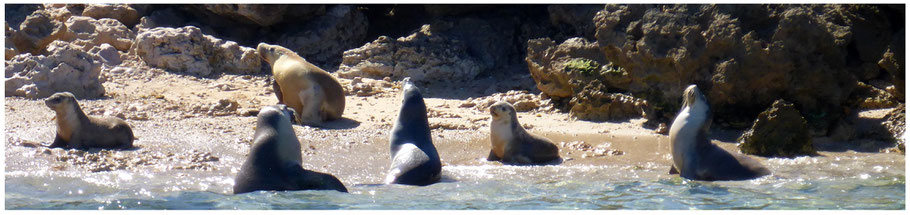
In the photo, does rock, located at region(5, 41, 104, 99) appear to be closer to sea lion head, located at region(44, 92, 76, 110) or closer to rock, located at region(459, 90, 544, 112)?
sea lion head, located at region(44, 92, 76, 110)

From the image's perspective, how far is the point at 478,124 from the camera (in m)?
8.91

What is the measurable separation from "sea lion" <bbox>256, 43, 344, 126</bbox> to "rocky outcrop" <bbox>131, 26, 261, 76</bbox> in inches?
48.2

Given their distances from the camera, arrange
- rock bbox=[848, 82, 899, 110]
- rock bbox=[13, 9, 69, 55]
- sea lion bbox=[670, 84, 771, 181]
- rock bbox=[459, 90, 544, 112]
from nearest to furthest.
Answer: sea lion bbox=[670, 84, 771, 181]
rock bbox=[848, 82, 899, 110]
rock bbox=[459, 90, 544, 112]
rock bbox=[13, 9, 69, 55]

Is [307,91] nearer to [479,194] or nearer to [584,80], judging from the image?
[584,80]

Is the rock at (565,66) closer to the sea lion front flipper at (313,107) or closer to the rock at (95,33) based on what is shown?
the sea lion front flipper at (313,107)

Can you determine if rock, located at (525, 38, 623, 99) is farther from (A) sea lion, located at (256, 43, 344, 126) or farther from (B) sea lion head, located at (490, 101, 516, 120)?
(A) sea lion, located at (256, 43, 344, 126)

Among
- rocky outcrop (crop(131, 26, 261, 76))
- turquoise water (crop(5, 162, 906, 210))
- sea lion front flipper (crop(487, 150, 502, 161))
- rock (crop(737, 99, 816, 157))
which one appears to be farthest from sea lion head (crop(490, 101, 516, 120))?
rocky outcrop (crop(131, 26, 261, 76))

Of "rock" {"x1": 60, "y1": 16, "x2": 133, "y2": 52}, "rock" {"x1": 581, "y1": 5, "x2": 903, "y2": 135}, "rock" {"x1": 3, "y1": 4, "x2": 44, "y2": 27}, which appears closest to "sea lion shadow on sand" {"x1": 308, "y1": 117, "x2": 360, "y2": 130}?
"rock" {"x1": 581, "y1": 5, "x2": 903, "y2": 135}

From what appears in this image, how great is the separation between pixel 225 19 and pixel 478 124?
4531mm

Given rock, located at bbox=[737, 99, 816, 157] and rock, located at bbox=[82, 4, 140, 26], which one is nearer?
rock, located at bbox=[737, 99, 816, 157]

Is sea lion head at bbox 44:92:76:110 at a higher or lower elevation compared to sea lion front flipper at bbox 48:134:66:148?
higher

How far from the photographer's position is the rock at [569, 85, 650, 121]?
896cm

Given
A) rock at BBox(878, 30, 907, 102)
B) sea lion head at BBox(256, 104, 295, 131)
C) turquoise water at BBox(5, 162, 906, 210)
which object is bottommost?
turquoise water at BBox(5, 162, 906, 210)

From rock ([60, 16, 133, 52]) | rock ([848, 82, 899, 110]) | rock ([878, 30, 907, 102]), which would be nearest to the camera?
rock ([878, 30, 907, 102])
